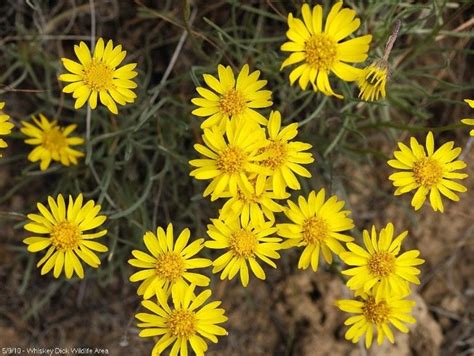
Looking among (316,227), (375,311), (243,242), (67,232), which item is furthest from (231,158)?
(375,311)

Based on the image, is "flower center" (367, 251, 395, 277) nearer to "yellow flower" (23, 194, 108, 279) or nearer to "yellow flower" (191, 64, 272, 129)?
"yellow flower" (191, 64, 272, 129)

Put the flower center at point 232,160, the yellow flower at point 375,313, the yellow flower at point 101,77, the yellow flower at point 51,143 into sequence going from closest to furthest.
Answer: the flower center at point 232,160
the yellow flower at point 101,77
the yellow flower at point 375,313
the yellow flower at point 51,143

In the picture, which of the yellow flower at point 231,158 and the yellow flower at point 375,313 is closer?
→ the yellow flower at point 231,158

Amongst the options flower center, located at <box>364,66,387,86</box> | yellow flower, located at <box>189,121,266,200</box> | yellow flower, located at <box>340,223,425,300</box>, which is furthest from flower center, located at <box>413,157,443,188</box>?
yellow flower, located at <box>189,121,266,200</box>

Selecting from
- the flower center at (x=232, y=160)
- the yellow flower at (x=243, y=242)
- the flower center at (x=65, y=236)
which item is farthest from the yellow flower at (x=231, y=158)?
the flower center at (x=65, y=236)

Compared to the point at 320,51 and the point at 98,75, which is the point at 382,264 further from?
the point at 98,75

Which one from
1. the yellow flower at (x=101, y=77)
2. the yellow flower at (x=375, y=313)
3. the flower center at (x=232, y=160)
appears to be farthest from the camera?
the yellow flower at (x=375, y=313)

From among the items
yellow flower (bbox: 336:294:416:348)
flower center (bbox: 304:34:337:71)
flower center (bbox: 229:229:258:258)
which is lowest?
yellow flower (bbox: 336:294:416:348)

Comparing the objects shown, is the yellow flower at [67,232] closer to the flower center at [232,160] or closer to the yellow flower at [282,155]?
the flower center at [232,160]
